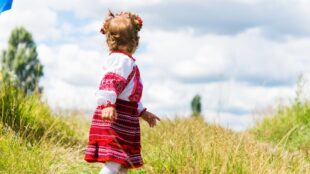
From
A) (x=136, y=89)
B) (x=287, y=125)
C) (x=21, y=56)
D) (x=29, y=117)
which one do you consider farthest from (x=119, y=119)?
(x=21, y=56)

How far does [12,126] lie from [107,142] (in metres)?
2.65

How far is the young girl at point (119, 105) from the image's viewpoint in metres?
4.83

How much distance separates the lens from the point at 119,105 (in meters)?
4.94

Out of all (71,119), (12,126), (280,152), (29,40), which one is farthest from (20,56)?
(280,152)

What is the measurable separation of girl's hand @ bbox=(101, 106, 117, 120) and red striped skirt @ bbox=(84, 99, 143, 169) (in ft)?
0.65

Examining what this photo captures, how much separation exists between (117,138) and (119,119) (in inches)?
5.7

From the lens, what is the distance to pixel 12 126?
7.21 m

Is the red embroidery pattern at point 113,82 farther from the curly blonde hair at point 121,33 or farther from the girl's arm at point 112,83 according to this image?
the curly blonde hair at point 121,33

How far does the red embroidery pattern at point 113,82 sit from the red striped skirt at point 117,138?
16 cm

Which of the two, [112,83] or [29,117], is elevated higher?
[112,83]

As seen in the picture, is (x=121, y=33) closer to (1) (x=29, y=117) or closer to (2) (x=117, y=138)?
(2) (x=117, y=138)

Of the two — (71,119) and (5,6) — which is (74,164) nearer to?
(5,6)

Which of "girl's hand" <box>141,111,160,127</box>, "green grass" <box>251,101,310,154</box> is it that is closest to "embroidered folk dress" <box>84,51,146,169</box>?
"girl's hand" <box>141,111,160,127</box>

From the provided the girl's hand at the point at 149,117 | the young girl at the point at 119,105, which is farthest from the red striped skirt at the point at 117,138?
the girl's hand at the point at 149,117
